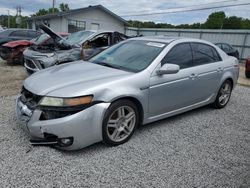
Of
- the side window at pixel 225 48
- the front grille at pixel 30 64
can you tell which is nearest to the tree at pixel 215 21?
the side window at pixel 225 48

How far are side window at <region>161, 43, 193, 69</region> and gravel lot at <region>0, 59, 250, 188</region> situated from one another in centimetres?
106

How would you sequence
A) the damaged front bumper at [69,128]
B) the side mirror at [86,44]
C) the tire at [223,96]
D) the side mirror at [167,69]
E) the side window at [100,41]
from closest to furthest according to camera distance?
the damaged front bumper at [69,128]
the side mirror at [167,69]
the tire at [223,96]
the side mirror at [86,44]
the side window at [100,41]

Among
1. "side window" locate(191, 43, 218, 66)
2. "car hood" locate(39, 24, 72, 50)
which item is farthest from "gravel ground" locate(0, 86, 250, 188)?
"car hood" locate(39, 24, 72, 50)

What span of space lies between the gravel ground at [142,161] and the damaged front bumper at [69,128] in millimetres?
154

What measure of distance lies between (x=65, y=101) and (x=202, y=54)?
9.54ft

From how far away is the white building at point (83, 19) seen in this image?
22406 mm

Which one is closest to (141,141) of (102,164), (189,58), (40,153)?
(102,164)

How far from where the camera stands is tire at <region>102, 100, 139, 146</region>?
123 inches

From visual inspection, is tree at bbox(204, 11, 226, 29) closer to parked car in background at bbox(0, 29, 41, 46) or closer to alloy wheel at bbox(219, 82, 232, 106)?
parked car in background at bbox(0, 29, 41, 46)

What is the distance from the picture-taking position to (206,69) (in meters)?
4.49

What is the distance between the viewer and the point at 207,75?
14.8 feet

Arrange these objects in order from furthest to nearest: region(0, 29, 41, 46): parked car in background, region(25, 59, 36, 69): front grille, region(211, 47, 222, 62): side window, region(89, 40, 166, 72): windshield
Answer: region(0, 29, 41, 46): parked car in background → region(25, 59, 36, 69): front grille → region(211, 47, 222, 62): side window → region(89, 40, 166, 72): windshield

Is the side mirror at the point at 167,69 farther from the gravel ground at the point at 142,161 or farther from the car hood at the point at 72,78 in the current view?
the gravel ground at the point at 142,161

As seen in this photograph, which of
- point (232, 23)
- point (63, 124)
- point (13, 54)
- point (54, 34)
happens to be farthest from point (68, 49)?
point (232, 23)
